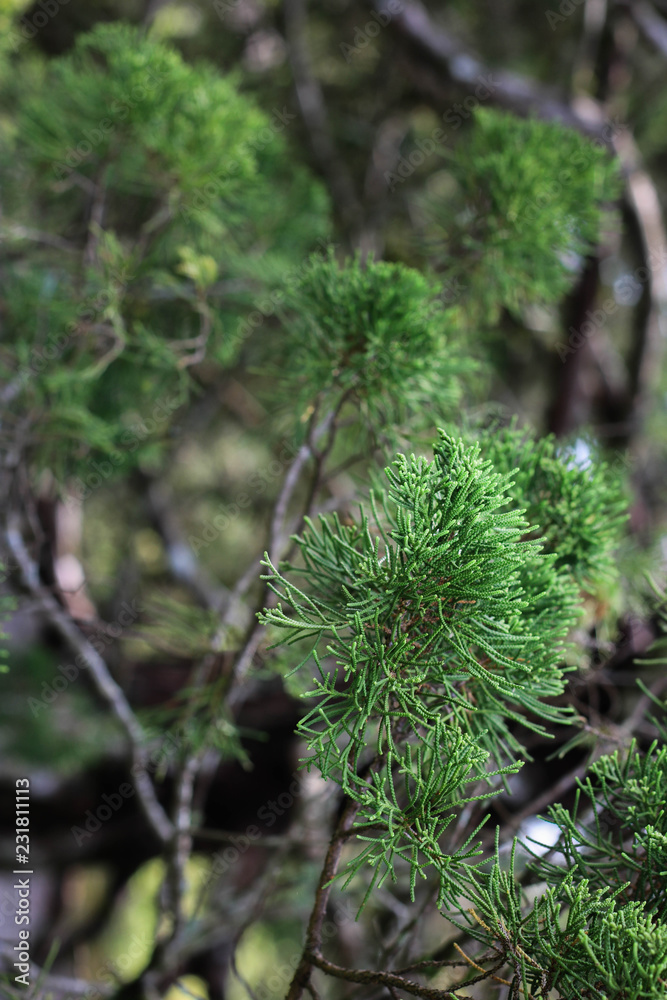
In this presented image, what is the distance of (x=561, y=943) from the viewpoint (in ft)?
1.24

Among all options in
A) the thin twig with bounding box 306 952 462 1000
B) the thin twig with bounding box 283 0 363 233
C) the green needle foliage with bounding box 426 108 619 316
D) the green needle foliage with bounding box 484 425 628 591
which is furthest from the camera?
the thin twig with bounding box 283 0 363 233

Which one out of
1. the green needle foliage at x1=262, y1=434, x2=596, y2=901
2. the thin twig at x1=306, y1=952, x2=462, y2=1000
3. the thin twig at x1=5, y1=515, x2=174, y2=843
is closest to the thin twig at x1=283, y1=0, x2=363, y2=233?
the thin twig at x1=5, y1=515, x2=174, y2=843

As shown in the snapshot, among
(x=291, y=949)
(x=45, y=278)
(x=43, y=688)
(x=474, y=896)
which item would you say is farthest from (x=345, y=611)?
(x=291, y=949)

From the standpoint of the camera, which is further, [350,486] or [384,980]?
[350,486]

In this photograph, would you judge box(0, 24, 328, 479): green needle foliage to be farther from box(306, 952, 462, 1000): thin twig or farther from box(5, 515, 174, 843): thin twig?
box(306, 952, 462, 1000): thin twig

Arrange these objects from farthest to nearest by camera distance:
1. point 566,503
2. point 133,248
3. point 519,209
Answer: point 133,248, point 519,209, point 566,503

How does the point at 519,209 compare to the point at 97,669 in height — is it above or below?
above

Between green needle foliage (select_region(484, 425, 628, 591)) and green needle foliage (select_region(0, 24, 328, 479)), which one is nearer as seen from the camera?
green needle foliage (select_region(484, 425, 628, 591))

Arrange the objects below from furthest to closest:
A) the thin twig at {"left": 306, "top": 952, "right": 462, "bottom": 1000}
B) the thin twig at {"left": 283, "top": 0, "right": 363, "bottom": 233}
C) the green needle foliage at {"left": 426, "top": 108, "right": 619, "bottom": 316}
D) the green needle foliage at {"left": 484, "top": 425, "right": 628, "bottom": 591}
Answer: the thin twig at {"left": 283, "top": 0, "right": 363, "bottom": 233}, the green needle foliage at {"left": 426, "top": 108, "right": 619, "bottom": 316}, the green needle foliage at {"left": 484, "top": 425, "right": 628, "bottom": 591}, the thin twig at {"left": 306, "top": 952, "right": 462, "bottom": 1000}

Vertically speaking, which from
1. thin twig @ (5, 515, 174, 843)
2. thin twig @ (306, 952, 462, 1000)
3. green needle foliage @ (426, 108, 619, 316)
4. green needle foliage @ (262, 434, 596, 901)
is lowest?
thin twig @ (5, 515, 174, 843)

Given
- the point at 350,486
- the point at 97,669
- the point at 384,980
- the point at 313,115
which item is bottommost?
the point at 350,486

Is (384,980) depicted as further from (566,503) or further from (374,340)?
(374,340)

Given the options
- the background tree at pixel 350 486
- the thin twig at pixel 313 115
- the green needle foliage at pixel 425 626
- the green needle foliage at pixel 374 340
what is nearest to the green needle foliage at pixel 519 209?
the background tree at pixel 350 486

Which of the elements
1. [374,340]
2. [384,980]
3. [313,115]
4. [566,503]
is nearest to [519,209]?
[374,340]
